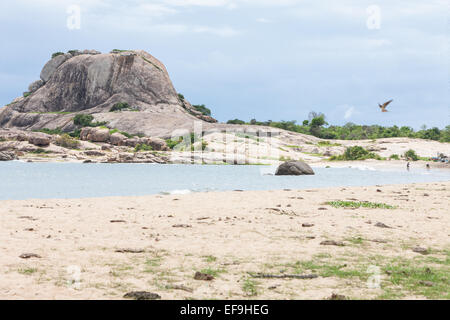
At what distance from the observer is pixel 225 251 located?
35.0 ft

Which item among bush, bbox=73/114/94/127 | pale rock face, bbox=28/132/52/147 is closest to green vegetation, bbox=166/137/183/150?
pale rock face, bbox=28/132/52/147

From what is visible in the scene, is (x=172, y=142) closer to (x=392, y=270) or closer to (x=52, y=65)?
(x=52, y=65)

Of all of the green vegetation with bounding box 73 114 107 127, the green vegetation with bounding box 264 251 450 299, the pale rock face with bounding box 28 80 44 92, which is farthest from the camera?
the pale rock face with bounding box 28 80 44 92

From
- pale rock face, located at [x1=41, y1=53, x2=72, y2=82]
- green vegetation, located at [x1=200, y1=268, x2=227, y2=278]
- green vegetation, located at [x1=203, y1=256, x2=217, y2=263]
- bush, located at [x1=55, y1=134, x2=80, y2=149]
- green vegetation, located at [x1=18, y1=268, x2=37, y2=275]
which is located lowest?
green vegetation, located at [x1=203, y1=256, x2=217, y2=263]

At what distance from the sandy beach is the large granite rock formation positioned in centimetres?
13863

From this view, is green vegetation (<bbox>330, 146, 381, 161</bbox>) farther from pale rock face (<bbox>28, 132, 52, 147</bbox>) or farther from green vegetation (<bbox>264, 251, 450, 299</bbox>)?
green vegetation (<bbox>264, 251, 450, 299</bbox>)

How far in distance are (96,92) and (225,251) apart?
16526 centimetres

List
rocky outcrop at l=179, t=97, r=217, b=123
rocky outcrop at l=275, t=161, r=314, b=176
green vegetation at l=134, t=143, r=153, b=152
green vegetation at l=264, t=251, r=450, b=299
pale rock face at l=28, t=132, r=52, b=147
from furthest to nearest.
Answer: rocky outcrop at l=179, t=97, r=217, b=123, green vegetation at l=134, t=143, r=153, b=152, pale rock face at l=28, t=132, r=52, b=147, rocky outcrop at l=275, t=161, r=314, b=176, green vegetation at l=264, t=251, r=450, b=299

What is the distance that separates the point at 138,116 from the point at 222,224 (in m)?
124

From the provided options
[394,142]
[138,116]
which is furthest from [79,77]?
[394,142]

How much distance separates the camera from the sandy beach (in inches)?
299

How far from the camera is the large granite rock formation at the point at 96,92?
520 ft
